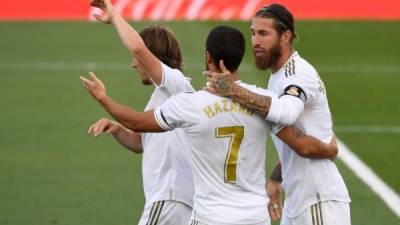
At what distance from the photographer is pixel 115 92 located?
2086 centimetres

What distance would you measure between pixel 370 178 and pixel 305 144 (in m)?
6.88

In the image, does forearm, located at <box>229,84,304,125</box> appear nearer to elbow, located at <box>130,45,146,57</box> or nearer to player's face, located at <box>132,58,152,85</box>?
elbow, located at <box>130,45,146,57</box>

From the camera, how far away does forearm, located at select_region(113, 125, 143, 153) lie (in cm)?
881

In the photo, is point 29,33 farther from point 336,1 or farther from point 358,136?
point 358,136

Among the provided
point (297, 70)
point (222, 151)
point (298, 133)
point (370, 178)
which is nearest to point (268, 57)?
point (297, 70)

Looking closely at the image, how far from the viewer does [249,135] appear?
25.0 ft

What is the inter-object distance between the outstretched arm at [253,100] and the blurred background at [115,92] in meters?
5.11

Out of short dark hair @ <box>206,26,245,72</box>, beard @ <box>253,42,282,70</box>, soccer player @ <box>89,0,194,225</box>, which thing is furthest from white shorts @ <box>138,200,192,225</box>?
short dark hair @ <box>206,26,245,72</box>

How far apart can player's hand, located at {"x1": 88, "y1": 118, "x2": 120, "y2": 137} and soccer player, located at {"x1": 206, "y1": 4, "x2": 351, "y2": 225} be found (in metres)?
1.11

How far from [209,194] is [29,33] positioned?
20804mm

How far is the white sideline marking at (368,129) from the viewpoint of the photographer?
17875 mm

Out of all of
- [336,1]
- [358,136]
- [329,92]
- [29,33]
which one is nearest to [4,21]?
[29,33]

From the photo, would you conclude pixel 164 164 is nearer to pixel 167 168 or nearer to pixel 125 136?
pixel 167 168

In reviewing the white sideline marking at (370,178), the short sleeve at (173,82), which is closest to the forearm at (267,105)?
the short sleeve at (173,82)
